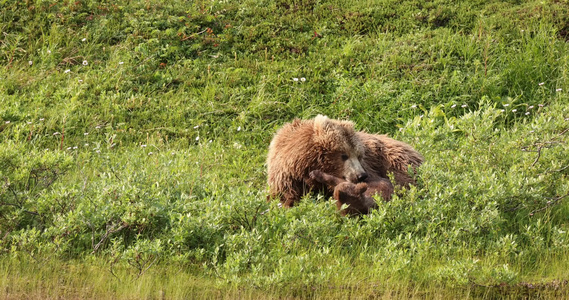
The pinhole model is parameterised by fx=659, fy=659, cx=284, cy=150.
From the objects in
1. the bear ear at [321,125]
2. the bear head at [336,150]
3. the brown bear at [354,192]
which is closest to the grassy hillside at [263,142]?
the brown bear at [354,192]

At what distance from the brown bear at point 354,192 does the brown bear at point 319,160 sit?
0.11 metres

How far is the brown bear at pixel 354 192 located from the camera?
566 centimetres

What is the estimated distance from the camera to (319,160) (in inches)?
240

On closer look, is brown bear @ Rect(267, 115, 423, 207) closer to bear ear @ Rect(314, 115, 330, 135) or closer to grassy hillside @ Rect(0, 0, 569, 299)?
bear ear @ Rect(314, 115, 330, 135)

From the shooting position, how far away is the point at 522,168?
6477mm

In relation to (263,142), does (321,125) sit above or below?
above

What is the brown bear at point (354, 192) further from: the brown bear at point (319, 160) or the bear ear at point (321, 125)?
the bear ear at point (321, 125)

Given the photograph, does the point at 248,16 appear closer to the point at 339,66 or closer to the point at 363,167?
the point at 339,66

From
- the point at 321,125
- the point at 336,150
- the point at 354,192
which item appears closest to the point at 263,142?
the point at 321,125

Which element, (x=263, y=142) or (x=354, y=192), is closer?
(x=354, y=192)

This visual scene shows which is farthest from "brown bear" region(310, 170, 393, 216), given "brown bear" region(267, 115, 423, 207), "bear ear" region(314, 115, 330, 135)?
"bear ear" region(314, 115, 330, 135)

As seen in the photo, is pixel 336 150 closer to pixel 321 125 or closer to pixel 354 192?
pixel 321 125

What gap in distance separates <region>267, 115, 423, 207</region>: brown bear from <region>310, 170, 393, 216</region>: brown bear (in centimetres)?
11

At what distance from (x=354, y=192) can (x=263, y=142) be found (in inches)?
138
